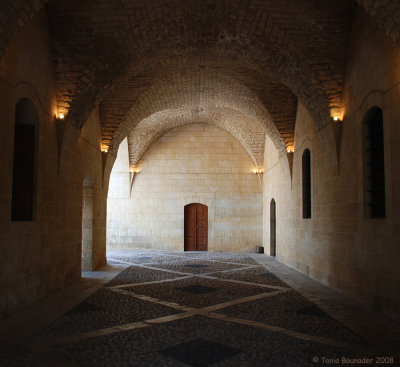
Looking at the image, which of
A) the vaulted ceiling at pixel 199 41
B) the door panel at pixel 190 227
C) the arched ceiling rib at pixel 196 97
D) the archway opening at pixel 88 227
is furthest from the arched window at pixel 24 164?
the door panel at pixel 190 227

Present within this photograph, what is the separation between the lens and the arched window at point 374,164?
609cm

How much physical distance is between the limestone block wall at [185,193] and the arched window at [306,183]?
269 inches

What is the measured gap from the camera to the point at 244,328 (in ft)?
16.1

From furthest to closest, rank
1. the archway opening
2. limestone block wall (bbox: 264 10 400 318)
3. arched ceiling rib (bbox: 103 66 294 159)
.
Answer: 1. arched ceiling rib (bbox: 103 66 294 159)
2. the archway opening
3. limestone block wall (bbox: 264 10 400 318)

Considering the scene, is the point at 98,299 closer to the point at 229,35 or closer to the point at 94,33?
the point at 94,33

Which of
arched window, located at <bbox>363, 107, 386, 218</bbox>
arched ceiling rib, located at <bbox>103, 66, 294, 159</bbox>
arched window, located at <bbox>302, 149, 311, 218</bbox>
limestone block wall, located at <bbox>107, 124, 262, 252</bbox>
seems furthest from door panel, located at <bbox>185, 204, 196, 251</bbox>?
arched window, located at <bbox>363, 107, 386, 218</bbox>

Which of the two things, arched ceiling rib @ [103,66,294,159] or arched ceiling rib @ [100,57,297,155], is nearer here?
arched ceiling rib @ [100,57,297,155]

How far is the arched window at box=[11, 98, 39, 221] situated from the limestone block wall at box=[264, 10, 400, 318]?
Answer: 545cm

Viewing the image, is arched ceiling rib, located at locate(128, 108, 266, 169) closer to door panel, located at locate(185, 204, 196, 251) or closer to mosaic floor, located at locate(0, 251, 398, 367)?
door panel, located at locate(185, 204, 196, 251)

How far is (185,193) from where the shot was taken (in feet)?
55.7

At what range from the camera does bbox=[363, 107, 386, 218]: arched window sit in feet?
20.0

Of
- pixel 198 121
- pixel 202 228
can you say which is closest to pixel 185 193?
pixel 202 228

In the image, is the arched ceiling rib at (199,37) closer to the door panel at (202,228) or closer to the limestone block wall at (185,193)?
the limestone block wall at (185,193)

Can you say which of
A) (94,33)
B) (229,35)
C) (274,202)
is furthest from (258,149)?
(94,33)
